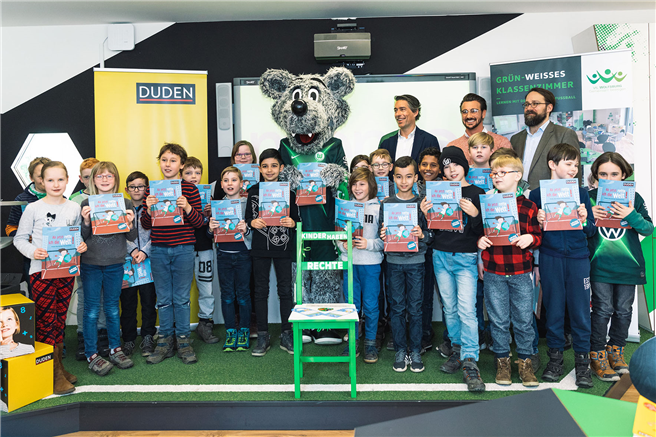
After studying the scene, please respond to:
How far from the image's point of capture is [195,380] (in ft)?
8.51

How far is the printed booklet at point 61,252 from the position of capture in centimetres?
246

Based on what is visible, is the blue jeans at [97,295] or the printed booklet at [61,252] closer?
the printed booklet at [61,252]

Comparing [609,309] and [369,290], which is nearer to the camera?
[609,309]

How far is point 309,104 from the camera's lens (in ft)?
10.1

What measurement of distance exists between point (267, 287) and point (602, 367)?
2203mm

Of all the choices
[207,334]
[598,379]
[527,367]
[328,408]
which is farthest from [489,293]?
[207,334]

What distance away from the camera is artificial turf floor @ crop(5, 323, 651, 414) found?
2.33m

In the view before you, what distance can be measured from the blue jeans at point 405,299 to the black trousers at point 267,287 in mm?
772

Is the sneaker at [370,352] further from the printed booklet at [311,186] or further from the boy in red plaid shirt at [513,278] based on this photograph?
the printed booklet at [311,186]

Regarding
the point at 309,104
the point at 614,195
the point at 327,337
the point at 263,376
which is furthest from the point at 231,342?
the point at 614,195

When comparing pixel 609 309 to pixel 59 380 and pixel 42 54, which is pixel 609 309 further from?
pixel 42 54

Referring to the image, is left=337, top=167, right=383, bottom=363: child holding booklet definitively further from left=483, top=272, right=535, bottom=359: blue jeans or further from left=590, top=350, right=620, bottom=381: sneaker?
left=590, top=350, right=620, bottom=381: sneaker

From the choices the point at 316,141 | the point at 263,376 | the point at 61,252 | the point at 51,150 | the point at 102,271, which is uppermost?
the point at 51,150

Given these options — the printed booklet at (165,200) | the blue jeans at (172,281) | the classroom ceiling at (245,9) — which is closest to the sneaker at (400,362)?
the blue jeans at (172,281)
